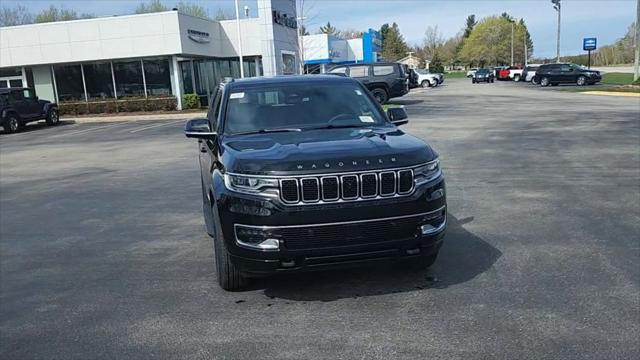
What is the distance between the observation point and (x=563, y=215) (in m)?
6.96

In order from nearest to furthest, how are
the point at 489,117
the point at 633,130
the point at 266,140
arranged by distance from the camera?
the point at 266,140
the point at 633,130
the point at 489,117

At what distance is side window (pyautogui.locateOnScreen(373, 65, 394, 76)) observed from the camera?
27067 millimetres

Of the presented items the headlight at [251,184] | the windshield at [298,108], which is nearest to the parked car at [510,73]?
the windshield at [298,108]

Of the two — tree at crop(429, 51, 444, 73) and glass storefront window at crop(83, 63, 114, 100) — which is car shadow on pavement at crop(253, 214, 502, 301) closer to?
glass storefront window at crop(83, 63, 114, 100)

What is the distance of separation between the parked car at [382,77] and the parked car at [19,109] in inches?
533

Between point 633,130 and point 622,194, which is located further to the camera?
point 633,130

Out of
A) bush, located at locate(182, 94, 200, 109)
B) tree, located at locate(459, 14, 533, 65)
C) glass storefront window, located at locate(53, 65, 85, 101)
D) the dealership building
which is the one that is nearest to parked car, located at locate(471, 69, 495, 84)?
Result: the dealership building

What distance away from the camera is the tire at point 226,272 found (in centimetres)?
464

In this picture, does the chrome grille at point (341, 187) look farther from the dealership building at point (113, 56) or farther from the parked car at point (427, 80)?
the parked car at point (427, 80)

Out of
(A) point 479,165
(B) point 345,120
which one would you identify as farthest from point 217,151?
(A) point 479,165

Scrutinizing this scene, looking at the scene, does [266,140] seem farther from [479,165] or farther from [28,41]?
[28,41]

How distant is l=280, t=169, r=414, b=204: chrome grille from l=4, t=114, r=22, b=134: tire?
24.5 metres

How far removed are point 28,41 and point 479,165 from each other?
30.5 metres

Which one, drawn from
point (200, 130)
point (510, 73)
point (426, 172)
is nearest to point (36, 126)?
point (200, 130)
